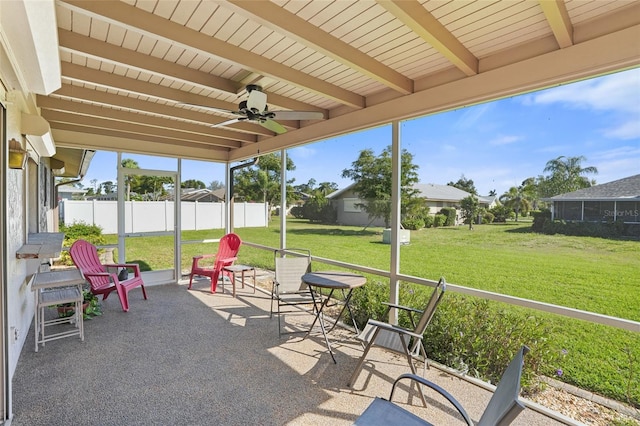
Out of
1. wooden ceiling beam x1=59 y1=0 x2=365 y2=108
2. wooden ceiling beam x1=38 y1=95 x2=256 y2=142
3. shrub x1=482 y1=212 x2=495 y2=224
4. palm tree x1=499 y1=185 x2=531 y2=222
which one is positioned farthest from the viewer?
shrub x1=482 y1=212 x2=495 y2=224

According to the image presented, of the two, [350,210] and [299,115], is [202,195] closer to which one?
[350,210]

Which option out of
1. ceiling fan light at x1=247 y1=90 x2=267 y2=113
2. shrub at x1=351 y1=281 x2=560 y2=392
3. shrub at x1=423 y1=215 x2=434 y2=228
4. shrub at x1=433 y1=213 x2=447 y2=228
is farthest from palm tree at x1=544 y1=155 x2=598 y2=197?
ceiling fan light at x1=247 y1=90 x2=267 y2=113

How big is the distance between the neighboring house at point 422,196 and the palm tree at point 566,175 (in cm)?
127

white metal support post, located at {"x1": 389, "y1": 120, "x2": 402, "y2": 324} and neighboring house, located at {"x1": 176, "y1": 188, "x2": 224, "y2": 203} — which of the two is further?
neighboring house, located at {"x1": 176, "y1": 188, "x2": 224, "y2": 203}

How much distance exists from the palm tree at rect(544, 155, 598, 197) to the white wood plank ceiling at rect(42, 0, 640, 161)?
1.91m

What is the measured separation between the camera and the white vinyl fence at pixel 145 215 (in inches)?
229

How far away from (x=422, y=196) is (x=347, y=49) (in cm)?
442

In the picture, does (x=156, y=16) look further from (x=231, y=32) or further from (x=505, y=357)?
(x=505, y=357)

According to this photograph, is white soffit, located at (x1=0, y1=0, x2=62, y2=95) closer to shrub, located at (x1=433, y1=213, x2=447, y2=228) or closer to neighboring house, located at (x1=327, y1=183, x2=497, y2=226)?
neighboring house, located at (x1=327, y1=183, x2=497, y2=226)

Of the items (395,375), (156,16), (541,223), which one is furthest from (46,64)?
(541,223)

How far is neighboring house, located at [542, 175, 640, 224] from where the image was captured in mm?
3022

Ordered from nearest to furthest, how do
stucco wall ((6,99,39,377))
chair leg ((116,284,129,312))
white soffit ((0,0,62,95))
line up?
white soffit ((0,0,62,95)), stucco wall ((6,99,39,377)), chair leg ((116,284,129,312))

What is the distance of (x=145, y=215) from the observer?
600 cm

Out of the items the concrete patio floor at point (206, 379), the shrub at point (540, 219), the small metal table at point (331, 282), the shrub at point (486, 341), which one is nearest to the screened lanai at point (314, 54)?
the small metal table at point (331, 282)
